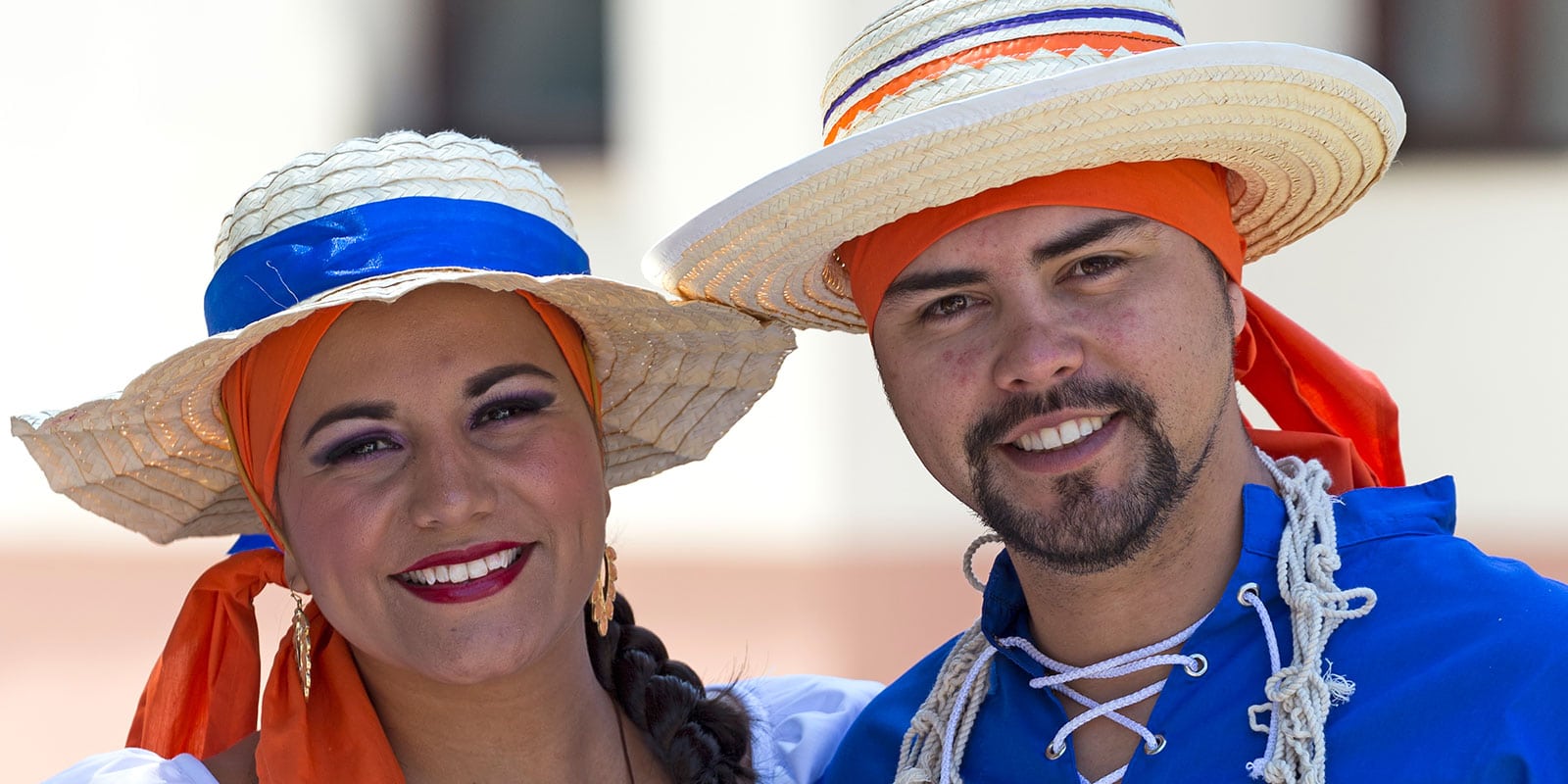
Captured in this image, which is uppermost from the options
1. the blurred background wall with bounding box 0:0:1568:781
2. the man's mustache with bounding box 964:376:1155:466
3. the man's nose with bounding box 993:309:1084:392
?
the blurred background wall with bounding box 0:0:1568:781

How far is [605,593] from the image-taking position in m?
3.12

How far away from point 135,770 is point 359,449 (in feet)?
2.07

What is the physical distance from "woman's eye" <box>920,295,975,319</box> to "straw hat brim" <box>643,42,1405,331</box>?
156 mm

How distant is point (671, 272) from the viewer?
2.98 metres

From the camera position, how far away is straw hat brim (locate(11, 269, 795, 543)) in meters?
2.85

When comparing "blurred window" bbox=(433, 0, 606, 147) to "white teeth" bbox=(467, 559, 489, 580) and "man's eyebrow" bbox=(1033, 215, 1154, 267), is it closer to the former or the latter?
"white teeth" bbox=(467, 559, 489, 580)

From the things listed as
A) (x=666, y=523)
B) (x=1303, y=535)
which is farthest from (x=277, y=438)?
(x=666, y=523)

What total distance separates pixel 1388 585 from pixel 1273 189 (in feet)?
2.62

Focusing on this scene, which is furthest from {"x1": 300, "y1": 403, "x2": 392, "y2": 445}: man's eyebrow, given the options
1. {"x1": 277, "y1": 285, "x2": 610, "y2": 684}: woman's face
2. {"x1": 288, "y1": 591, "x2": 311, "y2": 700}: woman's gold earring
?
{"x1": 288, "y1": 591, "x2": 311, "y2": 700}: woman's gold earring

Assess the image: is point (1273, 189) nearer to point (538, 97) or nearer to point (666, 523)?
point (666, 523)

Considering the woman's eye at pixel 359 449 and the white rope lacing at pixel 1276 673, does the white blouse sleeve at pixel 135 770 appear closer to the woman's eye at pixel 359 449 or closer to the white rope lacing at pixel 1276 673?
the woman's eye at pixel 359 449

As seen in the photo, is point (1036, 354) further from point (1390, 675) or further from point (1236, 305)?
point (1390, 675)

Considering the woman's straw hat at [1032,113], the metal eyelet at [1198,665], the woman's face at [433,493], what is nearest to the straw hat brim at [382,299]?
the woman's face at [433,493]

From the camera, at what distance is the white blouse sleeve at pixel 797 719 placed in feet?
10.2
